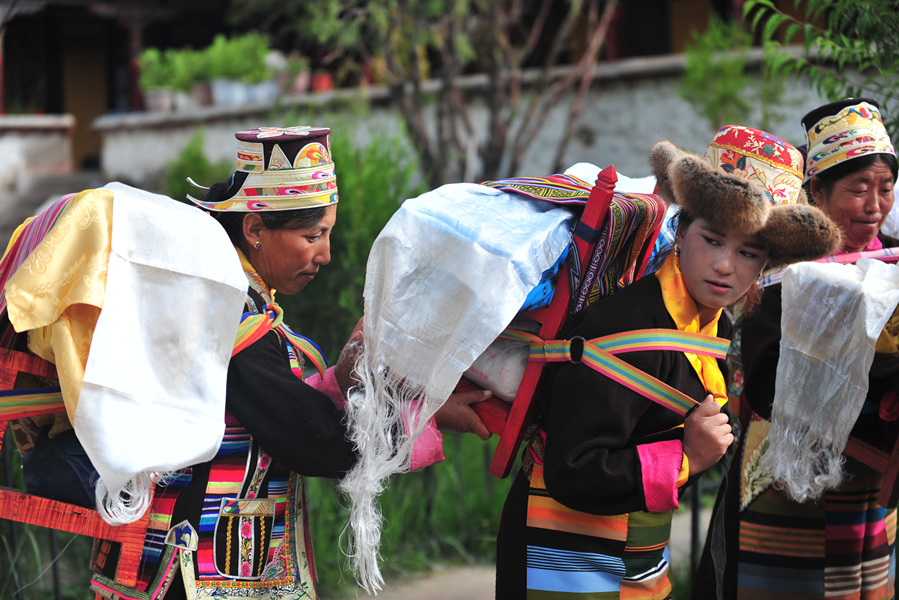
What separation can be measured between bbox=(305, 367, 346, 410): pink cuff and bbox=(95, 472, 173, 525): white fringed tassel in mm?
526

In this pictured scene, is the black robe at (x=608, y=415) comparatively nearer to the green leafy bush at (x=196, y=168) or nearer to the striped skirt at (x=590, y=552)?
the striped skirt at (x=590, y=552)

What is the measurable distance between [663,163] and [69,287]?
1249 millimetres

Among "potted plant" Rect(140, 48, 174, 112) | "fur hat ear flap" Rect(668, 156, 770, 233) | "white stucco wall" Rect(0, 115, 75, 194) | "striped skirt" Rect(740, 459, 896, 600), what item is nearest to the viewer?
"fur hat ear flap" Rect(668, 156, 770, 233)

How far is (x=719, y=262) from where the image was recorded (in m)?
1.58

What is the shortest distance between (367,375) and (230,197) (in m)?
0.53

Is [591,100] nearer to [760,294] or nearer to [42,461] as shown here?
[760,294]

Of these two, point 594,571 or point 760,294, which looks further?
point 760,294

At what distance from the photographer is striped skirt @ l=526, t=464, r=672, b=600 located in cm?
166

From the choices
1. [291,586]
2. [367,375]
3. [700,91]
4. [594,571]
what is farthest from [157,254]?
[700,91]

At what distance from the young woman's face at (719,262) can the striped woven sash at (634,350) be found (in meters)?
0.10

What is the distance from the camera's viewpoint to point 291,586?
5.78 ft

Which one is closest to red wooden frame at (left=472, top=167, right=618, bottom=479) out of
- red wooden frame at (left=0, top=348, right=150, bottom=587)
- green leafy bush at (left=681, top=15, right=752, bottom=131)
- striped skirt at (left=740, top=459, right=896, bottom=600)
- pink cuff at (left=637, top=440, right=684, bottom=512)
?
pink cuff at (left=637, top=440, right=684, bottom=512)

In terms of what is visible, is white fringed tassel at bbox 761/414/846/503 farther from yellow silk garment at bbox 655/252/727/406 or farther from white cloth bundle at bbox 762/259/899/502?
yellow silk garment at bbox 655/252/727/406

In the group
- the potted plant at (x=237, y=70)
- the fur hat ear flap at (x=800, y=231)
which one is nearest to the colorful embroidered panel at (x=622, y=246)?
the fur hat ear flap at (x=800, y=231)
